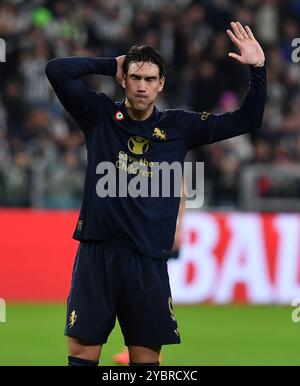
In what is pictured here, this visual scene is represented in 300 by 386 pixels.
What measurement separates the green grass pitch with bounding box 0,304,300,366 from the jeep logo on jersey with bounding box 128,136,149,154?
3356 mm

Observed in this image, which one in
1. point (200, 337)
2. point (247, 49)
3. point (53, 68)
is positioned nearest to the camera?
point (53, 68)

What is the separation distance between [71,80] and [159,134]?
614 millimetres

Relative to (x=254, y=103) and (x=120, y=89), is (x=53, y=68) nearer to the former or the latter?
(x=254, y=103)

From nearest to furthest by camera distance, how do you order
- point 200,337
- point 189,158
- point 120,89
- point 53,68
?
point 53,68
point 200,337
point 189,158
point 120,89

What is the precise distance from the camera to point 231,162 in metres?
14.9

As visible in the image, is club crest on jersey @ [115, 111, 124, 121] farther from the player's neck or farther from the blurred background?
the blurred background

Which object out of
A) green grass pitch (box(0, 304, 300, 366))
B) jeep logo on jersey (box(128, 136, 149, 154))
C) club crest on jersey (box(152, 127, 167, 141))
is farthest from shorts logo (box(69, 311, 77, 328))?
green grass pitch (box(0, 304, 300, 366))

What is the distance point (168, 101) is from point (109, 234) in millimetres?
10035

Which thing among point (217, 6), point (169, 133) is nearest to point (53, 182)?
point (217, 6)

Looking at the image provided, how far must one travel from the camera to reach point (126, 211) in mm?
6105

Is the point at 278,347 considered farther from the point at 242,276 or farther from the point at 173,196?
the point at 173,196

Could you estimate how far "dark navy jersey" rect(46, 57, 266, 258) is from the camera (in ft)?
20.1

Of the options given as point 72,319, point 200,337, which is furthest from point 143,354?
point 200,337

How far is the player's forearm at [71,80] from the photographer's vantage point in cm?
608
